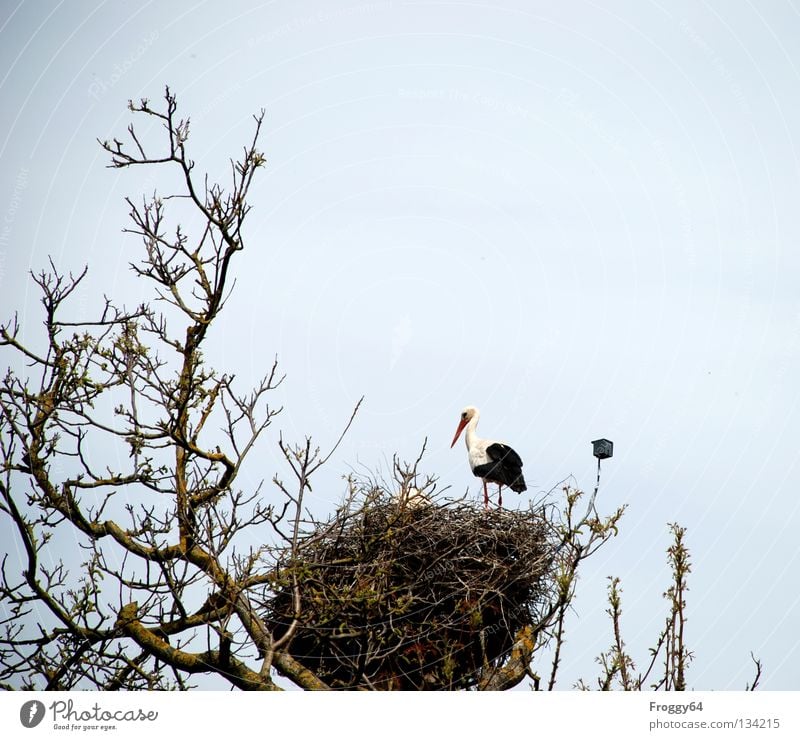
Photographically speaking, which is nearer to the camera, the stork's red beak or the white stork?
the white stork

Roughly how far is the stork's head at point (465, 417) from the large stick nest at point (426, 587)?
354 centimetres

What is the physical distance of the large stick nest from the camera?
722 cm

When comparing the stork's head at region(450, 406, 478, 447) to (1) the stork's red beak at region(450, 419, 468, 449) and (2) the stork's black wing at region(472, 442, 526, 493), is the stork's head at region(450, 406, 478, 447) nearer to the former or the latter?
(1) the stork's red beak at region(450, 419, 468, 449)

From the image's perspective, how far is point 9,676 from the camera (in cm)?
697

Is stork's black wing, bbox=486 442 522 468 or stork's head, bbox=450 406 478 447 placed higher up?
stork's head, bbox=450 406 478 447

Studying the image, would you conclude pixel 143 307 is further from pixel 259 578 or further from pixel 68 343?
pixel 259 578

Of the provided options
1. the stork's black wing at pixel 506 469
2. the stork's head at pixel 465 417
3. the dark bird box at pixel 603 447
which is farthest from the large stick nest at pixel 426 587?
the stork's head at pixel 465 417

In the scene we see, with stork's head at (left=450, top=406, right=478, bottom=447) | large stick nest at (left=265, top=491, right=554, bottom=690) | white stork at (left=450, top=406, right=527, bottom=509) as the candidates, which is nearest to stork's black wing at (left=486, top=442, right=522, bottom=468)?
white stork at (left=450, top=406, right=527, bottom=509)

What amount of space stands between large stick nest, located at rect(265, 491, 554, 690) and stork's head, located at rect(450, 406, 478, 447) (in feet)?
11.6

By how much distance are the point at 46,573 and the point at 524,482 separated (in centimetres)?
505

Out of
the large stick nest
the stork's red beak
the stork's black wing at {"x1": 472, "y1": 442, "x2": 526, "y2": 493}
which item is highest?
the stork's red beak
